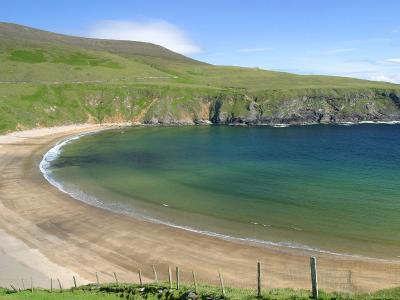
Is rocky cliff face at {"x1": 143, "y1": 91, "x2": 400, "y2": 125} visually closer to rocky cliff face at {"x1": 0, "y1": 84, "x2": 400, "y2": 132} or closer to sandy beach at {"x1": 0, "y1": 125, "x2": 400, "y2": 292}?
rocky cliff face at {"x1": 0, "y1": 84, "x2": 400, "y2": 132}

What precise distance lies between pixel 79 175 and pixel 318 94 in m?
123

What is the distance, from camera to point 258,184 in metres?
73.5

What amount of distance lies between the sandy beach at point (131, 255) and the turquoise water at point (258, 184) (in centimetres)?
374

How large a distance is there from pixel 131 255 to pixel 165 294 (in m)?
20.9

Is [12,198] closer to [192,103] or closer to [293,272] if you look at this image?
[293,272]

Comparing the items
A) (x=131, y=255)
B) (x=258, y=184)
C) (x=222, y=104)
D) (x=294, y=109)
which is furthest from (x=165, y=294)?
(x=294, y=109)

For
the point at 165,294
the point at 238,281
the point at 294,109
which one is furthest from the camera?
the point at 294,109

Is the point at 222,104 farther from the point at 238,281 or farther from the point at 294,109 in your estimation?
the point at 238,281

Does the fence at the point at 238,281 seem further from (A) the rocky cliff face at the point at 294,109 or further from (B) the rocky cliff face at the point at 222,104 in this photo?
(A) the rocky cliff face at the point at 294,109

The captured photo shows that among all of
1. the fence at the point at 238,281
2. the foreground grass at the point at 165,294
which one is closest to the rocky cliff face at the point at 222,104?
the fence at the point at 238,281

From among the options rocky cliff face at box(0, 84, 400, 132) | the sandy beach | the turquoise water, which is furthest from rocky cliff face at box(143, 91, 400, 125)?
the sandy beach

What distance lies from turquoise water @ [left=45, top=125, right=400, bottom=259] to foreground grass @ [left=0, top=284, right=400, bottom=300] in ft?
72.7

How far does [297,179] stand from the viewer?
3009 inches

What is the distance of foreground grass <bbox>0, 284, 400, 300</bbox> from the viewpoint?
22203 mm
